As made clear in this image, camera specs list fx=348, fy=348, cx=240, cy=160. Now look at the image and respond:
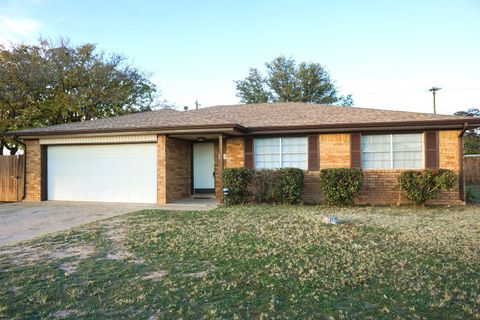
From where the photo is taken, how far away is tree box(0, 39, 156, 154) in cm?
1966

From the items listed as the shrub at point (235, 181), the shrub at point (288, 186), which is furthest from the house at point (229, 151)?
the shrub at point (288, 186)

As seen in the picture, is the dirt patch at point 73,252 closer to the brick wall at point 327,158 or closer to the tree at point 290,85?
the brick wall at point 327,158

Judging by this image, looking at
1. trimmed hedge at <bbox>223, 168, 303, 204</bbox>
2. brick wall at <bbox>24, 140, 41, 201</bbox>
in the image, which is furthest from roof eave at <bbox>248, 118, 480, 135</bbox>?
brick wall at <bbox>24, 140, 41, 201</bbox>

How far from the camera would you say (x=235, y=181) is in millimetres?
11242

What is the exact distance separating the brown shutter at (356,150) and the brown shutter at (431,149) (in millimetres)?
2066

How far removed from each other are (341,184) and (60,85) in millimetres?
19000

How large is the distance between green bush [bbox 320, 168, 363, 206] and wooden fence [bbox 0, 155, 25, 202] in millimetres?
11321

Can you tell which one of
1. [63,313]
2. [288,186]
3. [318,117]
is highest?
[318,117]

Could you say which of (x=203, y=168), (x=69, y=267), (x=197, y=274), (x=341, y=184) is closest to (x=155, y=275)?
(x=197, y=274)

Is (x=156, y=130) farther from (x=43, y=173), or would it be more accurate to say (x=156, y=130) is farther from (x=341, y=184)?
(x=341, y=184)

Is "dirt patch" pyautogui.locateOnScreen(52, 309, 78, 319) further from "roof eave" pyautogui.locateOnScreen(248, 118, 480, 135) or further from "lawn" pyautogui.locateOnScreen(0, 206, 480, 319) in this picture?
"roof eave" pyautogui.locateOnScreen(248, 118, 480, 135)

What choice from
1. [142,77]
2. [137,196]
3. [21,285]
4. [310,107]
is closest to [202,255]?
[21,285]

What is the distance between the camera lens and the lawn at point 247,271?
132 inches

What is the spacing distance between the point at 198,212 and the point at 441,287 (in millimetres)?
6891
